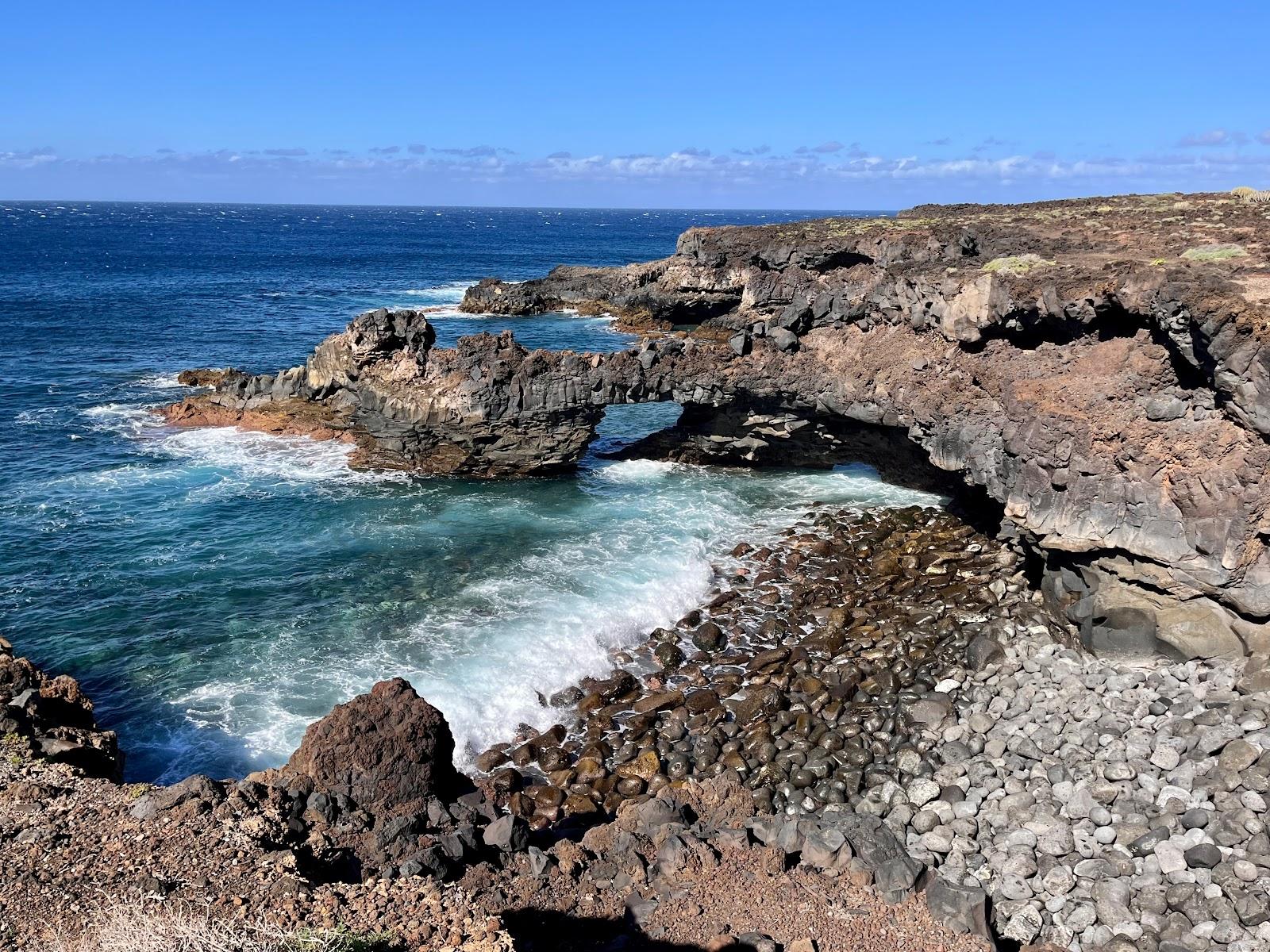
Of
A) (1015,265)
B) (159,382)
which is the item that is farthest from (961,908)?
(159,382)

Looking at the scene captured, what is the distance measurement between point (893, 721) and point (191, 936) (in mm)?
15179

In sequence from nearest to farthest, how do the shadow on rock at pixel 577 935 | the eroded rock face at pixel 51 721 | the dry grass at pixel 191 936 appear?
the dry grass at pixel 191 936 < the shadow on rock at pixel 577 935 < the eroded rock face at pixel 51 721

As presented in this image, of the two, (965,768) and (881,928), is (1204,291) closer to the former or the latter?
(965,768)

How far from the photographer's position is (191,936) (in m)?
9.54

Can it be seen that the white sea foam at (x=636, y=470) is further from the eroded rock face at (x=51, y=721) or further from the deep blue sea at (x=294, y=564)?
the eroded rock face at (x=51, y=721)

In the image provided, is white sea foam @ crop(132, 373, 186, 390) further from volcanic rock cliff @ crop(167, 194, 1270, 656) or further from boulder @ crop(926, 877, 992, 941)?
boulder @ crop(926, 877, 992, 941)

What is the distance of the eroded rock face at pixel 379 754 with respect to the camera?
15312 millimetres

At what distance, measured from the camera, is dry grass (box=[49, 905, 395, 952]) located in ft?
30.8

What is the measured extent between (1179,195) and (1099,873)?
54.3 meters

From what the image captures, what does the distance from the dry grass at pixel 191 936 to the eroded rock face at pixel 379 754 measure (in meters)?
4.51

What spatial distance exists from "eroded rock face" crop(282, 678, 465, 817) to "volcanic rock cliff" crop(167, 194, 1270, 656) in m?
15.7

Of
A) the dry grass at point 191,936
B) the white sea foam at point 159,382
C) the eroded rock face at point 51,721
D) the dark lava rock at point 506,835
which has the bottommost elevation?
the dark lava rock at point 506,835

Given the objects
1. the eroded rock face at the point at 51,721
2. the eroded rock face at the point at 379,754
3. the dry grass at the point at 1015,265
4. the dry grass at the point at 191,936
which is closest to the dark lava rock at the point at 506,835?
the eroded rock face at the point at 379,754

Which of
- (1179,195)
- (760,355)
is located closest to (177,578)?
(760,355)
